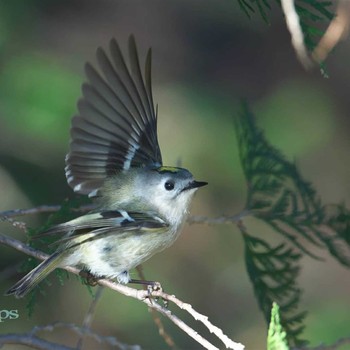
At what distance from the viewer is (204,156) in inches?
133

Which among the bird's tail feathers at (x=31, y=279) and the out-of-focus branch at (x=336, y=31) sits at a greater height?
the bird's tail feathers at (x=31, y=279)

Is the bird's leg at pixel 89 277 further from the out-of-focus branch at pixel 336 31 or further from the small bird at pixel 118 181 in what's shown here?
the out-of-focus branch at pixel 336 31

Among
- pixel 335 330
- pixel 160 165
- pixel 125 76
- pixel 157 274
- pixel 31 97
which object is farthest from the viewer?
pixel 157 274

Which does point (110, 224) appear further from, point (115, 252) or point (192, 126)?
point (192, 126)

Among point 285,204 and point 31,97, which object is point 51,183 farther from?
point 285,204

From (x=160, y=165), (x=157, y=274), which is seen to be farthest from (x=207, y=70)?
(x=160, y=165)

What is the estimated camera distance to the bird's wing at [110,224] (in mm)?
1578

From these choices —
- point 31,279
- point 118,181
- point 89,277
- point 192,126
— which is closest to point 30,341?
point 31,279

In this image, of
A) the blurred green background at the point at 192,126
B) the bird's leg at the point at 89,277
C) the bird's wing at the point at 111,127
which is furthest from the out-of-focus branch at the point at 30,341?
the blurred green background at the point at 192,126

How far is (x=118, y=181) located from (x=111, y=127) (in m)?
0.11

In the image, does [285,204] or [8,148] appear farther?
[8,148]

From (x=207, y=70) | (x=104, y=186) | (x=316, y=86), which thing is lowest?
(x=104, y=186)

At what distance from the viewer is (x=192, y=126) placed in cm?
355

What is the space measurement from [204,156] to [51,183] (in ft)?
2.14
